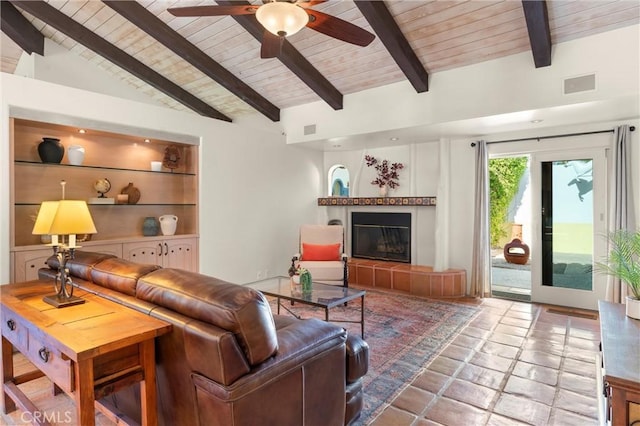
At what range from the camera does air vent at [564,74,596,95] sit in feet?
11.3

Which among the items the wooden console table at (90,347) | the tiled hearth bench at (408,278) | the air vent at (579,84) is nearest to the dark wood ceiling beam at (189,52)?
the tiled hearth bench at (408,278)

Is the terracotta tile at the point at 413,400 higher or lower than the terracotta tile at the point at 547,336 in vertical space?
lower

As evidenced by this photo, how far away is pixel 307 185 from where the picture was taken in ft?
21.1

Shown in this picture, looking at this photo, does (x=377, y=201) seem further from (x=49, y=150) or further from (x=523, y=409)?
(x=49, y=150)

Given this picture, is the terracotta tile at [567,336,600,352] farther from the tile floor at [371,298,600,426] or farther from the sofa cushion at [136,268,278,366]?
the sofa cushion at [136,268,278,366]

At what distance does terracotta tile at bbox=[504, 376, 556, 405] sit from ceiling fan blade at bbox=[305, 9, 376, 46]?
2699 millimetres

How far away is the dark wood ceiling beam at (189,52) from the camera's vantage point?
385 centimetres

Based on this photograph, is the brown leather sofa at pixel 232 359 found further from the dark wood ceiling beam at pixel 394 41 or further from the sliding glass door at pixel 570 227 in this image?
the sliding glass door at pixel 570 227

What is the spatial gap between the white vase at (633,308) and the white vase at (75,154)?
514 cm

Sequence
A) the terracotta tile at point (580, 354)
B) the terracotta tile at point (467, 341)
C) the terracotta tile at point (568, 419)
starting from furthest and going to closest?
the terracotta tile at point (467, 341) < the terracotta tile at point (580, 354) < the terracotta tile at point (568, 419)

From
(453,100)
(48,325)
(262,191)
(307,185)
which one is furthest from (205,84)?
(48,325)

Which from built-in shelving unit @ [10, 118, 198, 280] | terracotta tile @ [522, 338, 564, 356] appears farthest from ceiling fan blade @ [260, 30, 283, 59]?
terracotta tile @ [522, 338, 564, 356]

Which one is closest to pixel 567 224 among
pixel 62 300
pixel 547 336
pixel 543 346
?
pixel 547 336

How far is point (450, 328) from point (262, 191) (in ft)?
10.9
